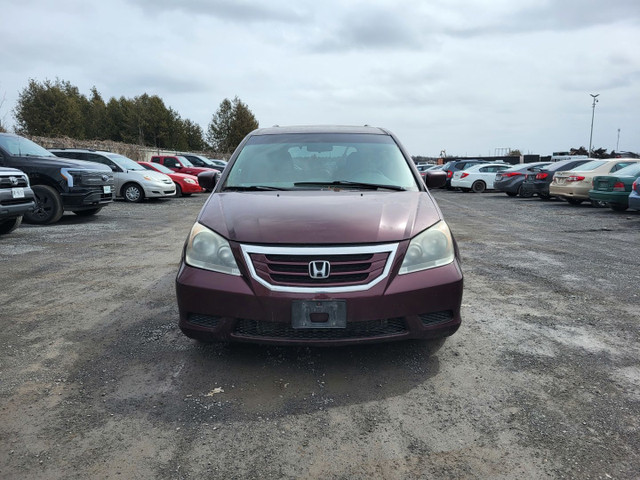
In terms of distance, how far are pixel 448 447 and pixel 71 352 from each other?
8.45 ft

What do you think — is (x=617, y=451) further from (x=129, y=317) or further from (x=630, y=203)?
(x=630, y=203)

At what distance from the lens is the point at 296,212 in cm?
326

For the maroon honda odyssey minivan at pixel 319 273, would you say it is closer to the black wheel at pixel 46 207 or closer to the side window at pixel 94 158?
the black wheel at pixel 46 207

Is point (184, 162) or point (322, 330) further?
point (184, 162)

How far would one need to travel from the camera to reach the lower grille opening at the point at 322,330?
2934 mm

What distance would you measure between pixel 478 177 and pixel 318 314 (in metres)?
23.3

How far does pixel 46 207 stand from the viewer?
1039 cm

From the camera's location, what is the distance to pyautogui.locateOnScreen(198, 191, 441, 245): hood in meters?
3.01

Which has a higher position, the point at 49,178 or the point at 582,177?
the point at 49,178

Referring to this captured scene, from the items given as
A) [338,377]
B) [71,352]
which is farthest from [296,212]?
[71,352]

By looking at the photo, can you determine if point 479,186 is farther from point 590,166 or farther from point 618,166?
point 618,166

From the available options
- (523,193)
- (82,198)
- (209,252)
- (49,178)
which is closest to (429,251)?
(209,252)

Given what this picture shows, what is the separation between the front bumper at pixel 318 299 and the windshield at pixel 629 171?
12409 mm

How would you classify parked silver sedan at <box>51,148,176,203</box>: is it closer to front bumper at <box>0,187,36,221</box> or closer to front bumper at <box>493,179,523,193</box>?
front bumper at <box>0,187,36,221</box>
